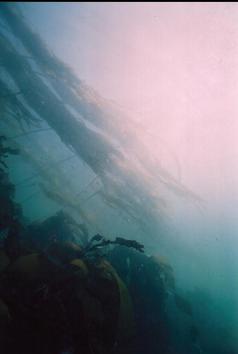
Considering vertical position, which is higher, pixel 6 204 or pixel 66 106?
pixel 6 204

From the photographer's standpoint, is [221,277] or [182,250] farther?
[221,277]

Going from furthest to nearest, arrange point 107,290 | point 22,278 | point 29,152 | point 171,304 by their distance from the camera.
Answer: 1. point 29,152
2. point 171,304
3. point 107,290
4. point 22,278

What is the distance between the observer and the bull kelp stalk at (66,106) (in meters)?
12.0

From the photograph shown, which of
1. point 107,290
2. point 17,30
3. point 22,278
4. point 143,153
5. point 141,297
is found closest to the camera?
point 22,278

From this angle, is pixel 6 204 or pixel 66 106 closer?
pixel 6 204

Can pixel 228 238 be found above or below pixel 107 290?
below

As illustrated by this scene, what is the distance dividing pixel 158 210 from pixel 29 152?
18.0 m

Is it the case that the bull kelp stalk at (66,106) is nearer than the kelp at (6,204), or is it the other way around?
the kelp at (6,204)

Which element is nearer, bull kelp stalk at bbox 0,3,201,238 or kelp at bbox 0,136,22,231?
kelp at bbox 0,136,22,231

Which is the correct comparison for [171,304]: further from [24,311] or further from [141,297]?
[24,311]

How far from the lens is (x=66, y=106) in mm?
12992

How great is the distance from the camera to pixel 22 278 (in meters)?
4.11

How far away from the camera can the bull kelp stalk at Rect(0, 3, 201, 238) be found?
12.0 meters

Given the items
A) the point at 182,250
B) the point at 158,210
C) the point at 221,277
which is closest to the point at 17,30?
the point at 158,210
